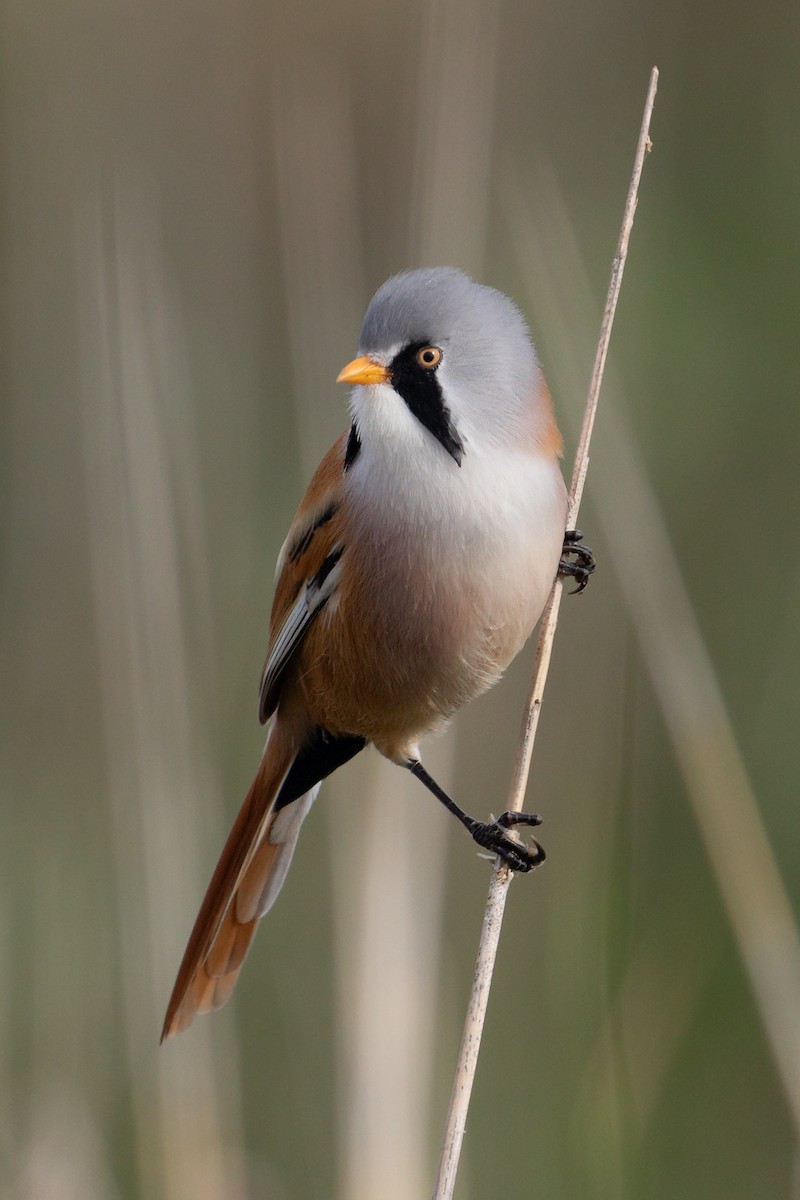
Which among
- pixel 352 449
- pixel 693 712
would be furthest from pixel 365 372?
pixel 693 712

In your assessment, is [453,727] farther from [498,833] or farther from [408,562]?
[408,562]

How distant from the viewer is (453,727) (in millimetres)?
3031

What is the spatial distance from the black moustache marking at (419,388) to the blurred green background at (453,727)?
→ 42 centimetres

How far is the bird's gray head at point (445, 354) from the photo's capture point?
236 centimetres

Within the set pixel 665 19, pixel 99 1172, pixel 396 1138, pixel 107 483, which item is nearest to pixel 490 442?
pixel 107 483

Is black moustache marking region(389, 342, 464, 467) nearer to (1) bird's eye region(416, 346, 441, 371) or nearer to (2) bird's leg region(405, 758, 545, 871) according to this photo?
(1) bird's eye region(416, 346, 441, 371)

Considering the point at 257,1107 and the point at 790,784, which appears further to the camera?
the point at 257,1107

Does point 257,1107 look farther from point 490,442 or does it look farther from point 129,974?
point 490,442

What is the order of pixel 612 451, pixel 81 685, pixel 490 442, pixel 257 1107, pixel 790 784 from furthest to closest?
pixel 81 685
pixel 257 1107
pixel 790 784
pixel 612 451
pixel 490 442

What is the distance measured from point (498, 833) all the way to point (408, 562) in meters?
0.59

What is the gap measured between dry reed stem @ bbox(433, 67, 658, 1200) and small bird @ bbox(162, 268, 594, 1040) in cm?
8

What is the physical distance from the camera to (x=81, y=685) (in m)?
3.79

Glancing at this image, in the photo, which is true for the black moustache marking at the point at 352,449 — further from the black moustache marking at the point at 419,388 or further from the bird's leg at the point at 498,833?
the bird's leg at the point at 498,833

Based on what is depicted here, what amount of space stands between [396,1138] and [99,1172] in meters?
0.52
